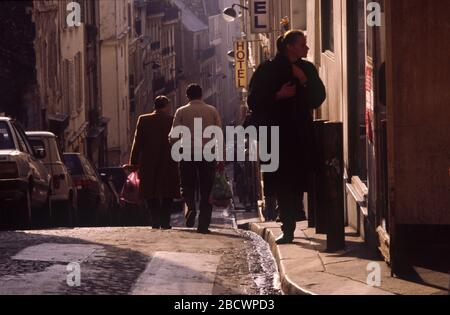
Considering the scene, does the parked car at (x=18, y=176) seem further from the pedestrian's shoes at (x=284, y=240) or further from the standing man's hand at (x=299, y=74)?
the standing man's hand at (x=299, y=74)

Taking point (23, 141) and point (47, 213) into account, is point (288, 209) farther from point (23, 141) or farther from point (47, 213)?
point (47, 213)

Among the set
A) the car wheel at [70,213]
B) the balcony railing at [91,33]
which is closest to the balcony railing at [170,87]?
the balcony railing at [91,33]

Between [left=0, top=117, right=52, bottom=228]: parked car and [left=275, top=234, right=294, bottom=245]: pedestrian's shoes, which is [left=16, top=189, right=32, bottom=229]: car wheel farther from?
[left=275, top=234, right=294, bottom=245]: pedestrian's shoes

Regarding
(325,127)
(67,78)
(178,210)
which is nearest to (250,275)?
(325,127)

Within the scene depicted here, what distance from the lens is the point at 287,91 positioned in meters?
11.2

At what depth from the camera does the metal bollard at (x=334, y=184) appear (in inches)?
414

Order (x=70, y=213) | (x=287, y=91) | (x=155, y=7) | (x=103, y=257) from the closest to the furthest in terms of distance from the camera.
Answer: (x=103, y=257), (x=287, y=91), (x=70, y=213), (x=155, y=7)

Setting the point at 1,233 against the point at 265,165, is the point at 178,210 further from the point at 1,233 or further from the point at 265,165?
the point at 265,165

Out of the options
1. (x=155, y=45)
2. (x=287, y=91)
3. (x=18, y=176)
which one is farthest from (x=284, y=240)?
(x=155, y=45)

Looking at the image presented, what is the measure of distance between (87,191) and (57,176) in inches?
153

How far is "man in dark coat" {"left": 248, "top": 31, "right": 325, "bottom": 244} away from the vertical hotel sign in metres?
44.8

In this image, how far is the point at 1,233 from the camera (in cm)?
1369

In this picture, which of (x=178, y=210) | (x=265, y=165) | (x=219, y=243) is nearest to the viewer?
(x=265, y=165)

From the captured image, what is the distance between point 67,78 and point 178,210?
1049cm
